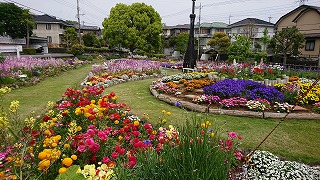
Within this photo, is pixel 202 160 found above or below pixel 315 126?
above

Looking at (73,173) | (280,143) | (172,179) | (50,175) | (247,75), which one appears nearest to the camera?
(73,173)

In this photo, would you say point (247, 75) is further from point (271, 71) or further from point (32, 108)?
point (32, 108)

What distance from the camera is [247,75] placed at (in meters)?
9.67

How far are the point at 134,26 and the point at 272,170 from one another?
30.1 m

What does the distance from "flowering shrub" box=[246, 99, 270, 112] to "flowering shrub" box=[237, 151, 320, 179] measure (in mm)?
2979

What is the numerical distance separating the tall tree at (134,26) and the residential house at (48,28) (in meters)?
17.7

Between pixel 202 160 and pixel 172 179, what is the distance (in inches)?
11.1

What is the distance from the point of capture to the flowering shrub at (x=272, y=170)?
8.73 feet

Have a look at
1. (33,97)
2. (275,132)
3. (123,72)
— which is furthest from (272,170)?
(123,72)

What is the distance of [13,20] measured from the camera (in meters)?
33.5

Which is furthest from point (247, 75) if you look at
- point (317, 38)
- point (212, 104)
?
point (317, 38)

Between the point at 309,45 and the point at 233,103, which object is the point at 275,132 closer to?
the point at 233,103

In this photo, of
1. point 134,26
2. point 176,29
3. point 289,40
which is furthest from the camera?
point 176,29

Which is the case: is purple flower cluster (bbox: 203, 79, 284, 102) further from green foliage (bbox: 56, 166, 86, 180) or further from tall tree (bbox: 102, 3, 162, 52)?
tall tree (bbox: 102, 3, 162, 52)
